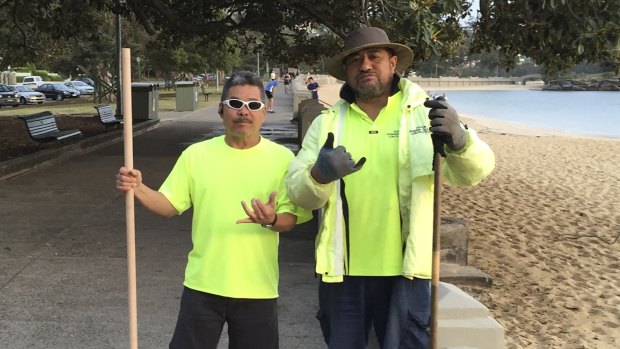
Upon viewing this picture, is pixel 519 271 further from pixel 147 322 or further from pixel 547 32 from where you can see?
pixel 147 322

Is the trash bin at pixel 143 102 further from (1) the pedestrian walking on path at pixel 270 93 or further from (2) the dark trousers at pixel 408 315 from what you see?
(2) the dark trousers at pixel 408 315

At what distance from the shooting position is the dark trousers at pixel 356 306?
2500 millimetres

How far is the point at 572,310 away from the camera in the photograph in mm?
5289

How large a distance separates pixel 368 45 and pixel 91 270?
3.68 meters

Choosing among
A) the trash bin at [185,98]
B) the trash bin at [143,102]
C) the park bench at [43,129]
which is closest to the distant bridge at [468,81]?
the trash bin at [185,98]

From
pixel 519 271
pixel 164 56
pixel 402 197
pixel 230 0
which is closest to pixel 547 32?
pixel 519 271

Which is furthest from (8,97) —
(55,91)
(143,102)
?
(143,102)

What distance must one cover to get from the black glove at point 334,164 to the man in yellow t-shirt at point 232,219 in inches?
10.0

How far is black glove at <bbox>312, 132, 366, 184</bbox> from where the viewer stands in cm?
211

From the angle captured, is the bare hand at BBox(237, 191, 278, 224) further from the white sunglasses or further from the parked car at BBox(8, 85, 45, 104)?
the parked car at BBox(8, 85, 45, 104)

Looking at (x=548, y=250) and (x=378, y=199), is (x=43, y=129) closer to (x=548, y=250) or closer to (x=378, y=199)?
(x=548, y=250)

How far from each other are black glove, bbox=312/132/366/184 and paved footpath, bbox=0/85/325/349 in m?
2.03

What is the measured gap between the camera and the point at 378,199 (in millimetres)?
2418

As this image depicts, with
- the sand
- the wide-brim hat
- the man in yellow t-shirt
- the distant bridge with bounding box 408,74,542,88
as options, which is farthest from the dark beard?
the distant bridge with bounding box 408,74,542,88
